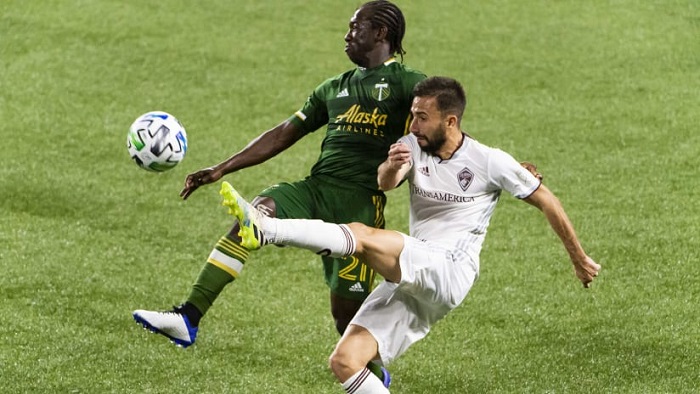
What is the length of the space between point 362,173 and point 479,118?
26.4 feet

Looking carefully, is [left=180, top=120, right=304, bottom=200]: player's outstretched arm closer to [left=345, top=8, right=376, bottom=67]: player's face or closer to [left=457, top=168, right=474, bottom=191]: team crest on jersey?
[left=345, top=8, right=376, bottom=67]: player's face

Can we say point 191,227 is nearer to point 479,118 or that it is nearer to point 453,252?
point 479,118

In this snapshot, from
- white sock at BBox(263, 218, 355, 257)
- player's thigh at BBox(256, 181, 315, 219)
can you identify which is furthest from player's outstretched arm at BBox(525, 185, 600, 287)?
player's thigh at BBox(256, 181, 315, 219)

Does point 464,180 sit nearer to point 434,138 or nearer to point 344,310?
point 434,138

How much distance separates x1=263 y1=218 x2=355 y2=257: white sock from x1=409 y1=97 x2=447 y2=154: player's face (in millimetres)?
915

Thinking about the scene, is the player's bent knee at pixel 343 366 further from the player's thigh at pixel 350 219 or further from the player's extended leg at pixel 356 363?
the player's thigh at pixel 350 219

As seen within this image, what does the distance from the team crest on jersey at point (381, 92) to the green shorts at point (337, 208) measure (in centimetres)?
61

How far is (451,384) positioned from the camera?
9.34 meters

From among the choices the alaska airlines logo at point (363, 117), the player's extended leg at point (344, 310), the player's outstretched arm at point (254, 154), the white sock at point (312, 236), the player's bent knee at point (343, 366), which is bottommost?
the player's extended leg at point (344, 310)

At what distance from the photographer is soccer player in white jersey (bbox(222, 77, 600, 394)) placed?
6668 mm

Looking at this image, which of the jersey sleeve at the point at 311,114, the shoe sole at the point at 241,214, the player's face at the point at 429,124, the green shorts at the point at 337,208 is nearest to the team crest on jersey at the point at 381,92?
the jersey sleeve at the point at 311,114

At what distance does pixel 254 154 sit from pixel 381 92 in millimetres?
966

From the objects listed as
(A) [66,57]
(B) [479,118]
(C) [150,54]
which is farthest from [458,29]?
(A) [66,57]

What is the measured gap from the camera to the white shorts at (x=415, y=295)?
6.56 meters
